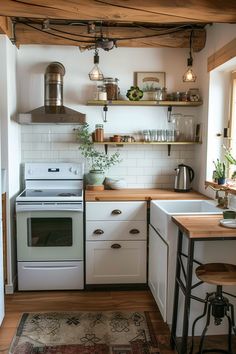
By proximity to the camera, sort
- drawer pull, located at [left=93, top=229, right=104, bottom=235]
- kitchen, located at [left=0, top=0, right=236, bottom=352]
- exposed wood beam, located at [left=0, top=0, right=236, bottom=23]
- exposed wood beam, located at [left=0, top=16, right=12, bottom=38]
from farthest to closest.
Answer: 1. kitchen, located at [left=0, top=0, right=236, bottom=352]
2. drawer pull, located at [left=93, top=229, right=104, bottom=235]
3. exposed wood beam, located at [left=0, top=16, right=12, bottom=38]
4. exposed wood beam, located at [left=0, top=0, right=236, bottom=23]

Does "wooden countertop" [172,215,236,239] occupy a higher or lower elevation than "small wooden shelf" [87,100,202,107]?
lower

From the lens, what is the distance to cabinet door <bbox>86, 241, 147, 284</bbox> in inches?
124

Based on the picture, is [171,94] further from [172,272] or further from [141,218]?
[172,272]

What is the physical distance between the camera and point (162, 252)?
258 cm

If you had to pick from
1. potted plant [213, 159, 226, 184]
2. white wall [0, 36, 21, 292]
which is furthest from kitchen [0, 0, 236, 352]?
potted plant [213, 159, 226, 184]

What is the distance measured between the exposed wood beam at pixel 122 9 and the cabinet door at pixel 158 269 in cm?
165

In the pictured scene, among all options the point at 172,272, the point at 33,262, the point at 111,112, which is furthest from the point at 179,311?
the point at 111,112

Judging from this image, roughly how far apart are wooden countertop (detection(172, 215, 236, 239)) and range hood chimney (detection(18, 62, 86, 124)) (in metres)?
1.45

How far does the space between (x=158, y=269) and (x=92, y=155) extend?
1429 mm

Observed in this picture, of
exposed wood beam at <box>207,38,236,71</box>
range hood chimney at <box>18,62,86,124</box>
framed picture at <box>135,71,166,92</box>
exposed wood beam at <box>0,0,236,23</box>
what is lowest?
range hood chimney at <box>18,62,86,124</box>

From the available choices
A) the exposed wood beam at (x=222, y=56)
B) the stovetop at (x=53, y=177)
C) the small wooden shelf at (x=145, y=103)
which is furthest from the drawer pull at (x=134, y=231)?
the exposed wood beam at (x=222, y=56)

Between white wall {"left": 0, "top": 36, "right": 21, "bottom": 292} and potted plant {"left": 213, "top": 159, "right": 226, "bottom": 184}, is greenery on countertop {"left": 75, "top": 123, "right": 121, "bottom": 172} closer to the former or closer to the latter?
white wall {"left": 0, "top": 36, "right": 21, "bottom": 292}

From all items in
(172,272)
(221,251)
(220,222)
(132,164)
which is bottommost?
(172,272)

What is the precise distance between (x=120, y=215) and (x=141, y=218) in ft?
0.66
